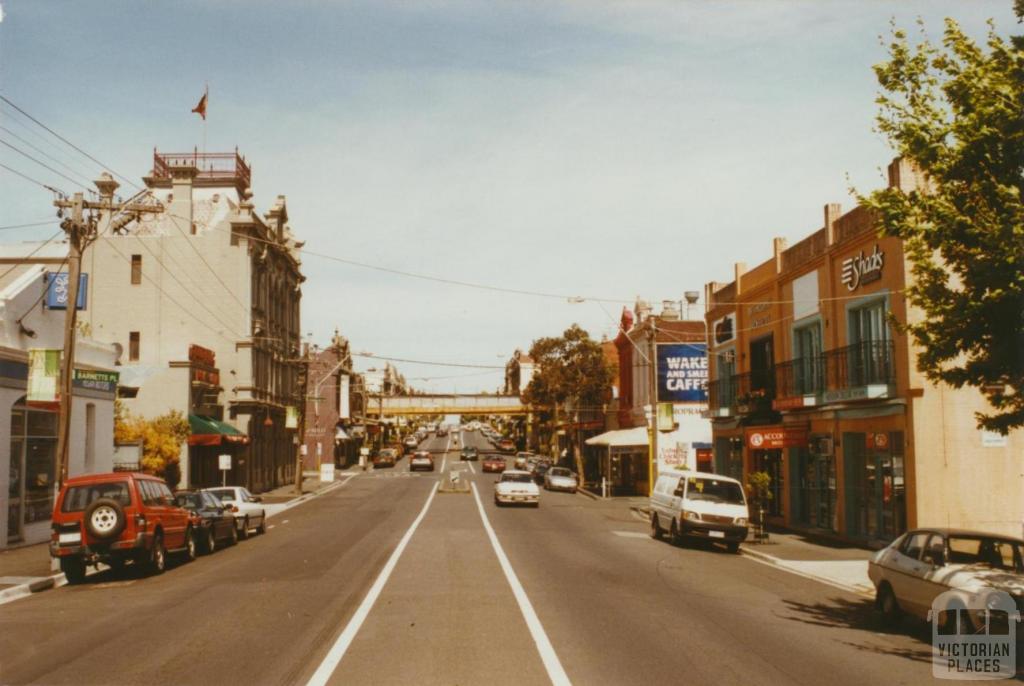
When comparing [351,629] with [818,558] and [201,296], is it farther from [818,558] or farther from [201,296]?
[201,296]

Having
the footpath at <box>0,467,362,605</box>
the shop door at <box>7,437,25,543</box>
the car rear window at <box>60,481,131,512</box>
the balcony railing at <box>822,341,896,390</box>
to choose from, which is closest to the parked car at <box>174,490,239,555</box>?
the footpath at <box>0,467,362,605</box>

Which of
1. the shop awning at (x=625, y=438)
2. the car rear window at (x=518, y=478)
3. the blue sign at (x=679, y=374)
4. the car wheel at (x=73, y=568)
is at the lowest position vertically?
the car wheel at (x=73, y=568)

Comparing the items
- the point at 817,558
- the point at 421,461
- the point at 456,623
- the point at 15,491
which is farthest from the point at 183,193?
the point at 456,623

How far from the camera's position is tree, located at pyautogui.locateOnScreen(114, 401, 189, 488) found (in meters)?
35.1

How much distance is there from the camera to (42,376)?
68.8ft

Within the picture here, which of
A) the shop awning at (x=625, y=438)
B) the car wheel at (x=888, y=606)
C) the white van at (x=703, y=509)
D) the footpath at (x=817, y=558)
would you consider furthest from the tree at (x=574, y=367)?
the car wheel at (x=888, y=606)

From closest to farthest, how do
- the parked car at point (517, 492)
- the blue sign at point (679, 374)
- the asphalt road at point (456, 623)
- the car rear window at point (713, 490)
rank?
the asphalt road at point (456, 623) → the car rear window at point (713, 490) → the parked car at point (517, 492) → the blue sign at point (679, 374)

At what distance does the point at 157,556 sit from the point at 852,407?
18.7m

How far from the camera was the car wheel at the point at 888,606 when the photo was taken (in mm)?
13094

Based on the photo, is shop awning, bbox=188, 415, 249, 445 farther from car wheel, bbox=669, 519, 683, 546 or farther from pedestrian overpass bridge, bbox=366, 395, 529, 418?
pedestrian overpass bridge, bbox=366, 395, 529, 418

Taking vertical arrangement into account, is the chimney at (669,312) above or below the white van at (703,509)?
above

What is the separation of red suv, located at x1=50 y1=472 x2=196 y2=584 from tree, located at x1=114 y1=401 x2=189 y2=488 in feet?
54.3

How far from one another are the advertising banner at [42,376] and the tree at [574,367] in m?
41.5

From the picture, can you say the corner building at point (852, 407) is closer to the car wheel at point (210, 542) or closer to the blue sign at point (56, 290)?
the car wheel at point (210, 542)
